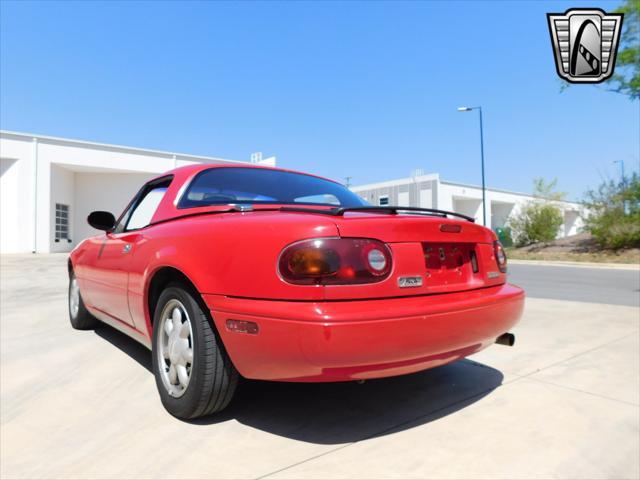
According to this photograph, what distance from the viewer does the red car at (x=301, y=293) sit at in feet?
5.78

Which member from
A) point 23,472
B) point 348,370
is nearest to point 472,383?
point 348,370

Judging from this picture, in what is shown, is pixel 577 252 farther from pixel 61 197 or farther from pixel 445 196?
pixel 61 197

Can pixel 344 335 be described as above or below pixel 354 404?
above

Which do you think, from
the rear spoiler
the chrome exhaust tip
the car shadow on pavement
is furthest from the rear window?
the chrome exhaust tip

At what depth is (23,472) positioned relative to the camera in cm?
180

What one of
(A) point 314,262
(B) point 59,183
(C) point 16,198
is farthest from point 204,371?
(B) point 59,183

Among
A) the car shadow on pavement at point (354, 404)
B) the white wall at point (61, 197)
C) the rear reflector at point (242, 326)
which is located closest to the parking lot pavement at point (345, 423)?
the car shadow on pavement at point (354, 404)

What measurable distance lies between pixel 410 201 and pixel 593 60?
30.6 metres

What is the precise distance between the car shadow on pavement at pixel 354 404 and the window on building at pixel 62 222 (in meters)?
22.5

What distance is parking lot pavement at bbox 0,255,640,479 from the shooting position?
5.90 feet

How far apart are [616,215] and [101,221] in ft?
75.4

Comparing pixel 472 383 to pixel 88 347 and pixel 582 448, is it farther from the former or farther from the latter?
pixel 88 347

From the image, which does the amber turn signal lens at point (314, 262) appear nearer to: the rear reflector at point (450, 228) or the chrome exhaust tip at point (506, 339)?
the rear reflector at point (450, 228)

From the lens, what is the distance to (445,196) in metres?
37.8
